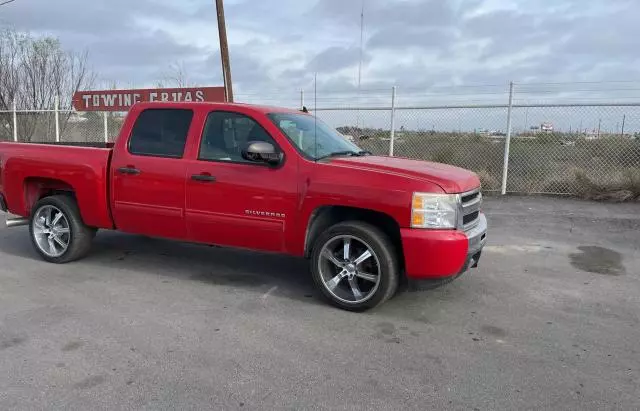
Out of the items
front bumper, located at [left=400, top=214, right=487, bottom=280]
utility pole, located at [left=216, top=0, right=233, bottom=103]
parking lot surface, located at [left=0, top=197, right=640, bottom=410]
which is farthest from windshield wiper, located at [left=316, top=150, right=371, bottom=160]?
utility pole, located at [left=216, top=0, right=233, bottom=103]

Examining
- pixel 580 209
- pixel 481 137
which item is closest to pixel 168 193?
pixel 580 209

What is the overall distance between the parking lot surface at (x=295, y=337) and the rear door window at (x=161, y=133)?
4.36 ft

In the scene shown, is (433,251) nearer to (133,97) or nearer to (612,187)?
(612,187)

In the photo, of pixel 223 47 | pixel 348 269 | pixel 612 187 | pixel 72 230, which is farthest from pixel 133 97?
pixel 348 269

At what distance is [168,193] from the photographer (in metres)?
5.34

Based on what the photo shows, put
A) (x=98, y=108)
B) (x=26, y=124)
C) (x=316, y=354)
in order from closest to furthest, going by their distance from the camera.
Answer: (x=316, y=354) < (x=98, y=108) < (x=26, y=124)

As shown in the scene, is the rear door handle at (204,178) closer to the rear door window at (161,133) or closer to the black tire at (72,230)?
the rear door window at (161,133)

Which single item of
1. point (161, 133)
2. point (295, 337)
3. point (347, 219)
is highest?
point (161, 133)

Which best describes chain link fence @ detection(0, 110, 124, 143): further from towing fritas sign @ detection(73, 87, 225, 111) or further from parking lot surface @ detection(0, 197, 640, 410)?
parking lot surface @ detection(0, 197, 640, 410)

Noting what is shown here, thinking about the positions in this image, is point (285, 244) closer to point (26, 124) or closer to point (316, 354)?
point (316, 354)

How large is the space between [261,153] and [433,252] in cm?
173

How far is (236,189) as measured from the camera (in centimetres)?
500

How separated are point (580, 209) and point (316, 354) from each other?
24.8 ft

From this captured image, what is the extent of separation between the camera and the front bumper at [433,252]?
4.29m
